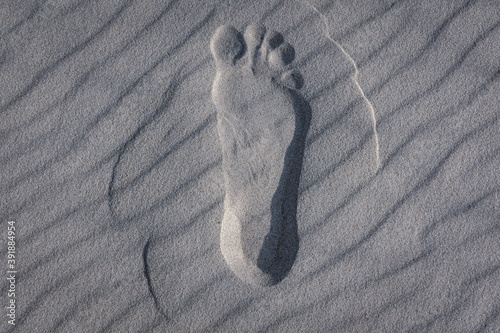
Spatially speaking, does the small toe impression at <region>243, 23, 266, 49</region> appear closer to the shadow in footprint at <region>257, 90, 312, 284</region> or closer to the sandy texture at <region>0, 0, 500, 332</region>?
the sandy texture at <region>0, 0, 500, 332</region>

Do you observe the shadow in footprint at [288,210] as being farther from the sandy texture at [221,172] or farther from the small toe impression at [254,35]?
the small toe impression at [254,35]

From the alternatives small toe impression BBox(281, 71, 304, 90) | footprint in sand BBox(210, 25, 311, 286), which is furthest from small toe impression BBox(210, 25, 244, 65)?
small toe impression BBox(281, 71, 304, 90)

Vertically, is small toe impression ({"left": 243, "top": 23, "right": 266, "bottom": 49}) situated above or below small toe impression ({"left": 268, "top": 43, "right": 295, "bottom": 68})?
above

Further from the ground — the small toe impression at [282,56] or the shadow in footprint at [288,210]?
the small toe impression at [282,56]

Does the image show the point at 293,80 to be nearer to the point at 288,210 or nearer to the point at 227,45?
the point at 227,45

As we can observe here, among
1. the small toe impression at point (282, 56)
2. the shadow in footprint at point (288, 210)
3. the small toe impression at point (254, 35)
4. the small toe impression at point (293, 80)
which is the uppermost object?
the small toe impression at point (254, 35)

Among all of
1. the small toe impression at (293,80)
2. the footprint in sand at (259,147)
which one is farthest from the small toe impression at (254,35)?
the small toe impression at (293,80)

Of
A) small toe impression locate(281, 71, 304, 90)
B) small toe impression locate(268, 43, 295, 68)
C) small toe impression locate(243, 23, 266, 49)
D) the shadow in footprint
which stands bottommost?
the shadow in footprint
